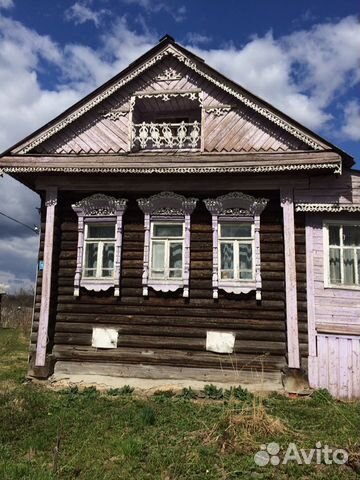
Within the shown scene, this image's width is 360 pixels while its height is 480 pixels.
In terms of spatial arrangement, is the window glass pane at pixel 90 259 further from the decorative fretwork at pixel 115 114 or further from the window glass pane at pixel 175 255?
the decorative fretwork at pixel 115 114

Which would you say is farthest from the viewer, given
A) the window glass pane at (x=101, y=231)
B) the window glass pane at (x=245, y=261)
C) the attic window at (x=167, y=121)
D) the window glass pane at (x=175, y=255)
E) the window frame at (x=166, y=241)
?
the window glass pane at (x=101, y=231)

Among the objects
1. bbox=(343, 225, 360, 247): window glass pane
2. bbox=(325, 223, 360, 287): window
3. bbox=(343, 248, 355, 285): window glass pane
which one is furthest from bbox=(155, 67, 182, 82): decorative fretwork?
bbox=(343, 248, 355, 285): window glass pane

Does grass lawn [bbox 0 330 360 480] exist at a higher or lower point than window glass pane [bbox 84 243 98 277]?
lower

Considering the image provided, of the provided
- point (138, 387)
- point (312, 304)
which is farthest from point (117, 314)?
point (312, 304)

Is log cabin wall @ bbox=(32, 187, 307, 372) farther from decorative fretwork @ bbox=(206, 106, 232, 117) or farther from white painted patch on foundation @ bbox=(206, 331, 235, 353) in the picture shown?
decorative fretwork @ bbox=(206, 106, 232, 117)

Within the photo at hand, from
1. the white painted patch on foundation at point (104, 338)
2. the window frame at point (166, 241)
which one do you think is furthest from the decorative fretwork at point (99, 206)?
the white painted patch on foundation at point (104, 338)

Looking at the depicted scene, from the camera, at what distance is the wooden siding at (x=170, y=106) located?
31.3 feet

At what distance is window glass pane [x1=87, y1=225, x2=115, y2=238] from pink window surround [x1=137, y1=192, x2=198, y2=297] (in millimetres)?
905

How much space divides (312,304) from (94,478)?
19.0ft

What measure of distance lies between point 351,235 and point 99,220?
5724mm

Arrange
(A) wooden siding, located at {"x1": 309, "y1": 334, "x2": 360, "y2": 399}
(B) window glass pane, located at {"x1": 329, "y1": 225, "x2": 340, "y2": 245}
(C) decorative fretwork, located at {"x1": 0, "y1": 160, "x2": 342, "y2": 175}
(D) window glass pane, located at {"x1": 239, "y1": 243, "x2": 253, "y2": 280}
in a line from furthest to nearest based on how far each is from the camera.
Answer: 1. (D) window glass pane, located at {"x1": 239, "y1": 243, "x2": 253, "y2": 280}
2. (B) window glass pane, located at {"x1": 329, "y1": 225, "x2": 340, "y2": 245}
3. (C) decorative fretwork, located at {"x1": 0, "y1": 160, "x2": 342, "y2": 175}
4. (A) wooden siding, located at {"x1": 309, "y1": 334, "x2": 360, "y2": 399}

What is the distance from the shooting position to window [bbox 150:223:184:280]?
9.57 meters

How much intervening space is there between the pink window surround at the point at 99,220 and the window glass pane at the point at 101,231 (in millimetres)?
159

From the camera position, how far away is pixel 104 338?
9.59 m
